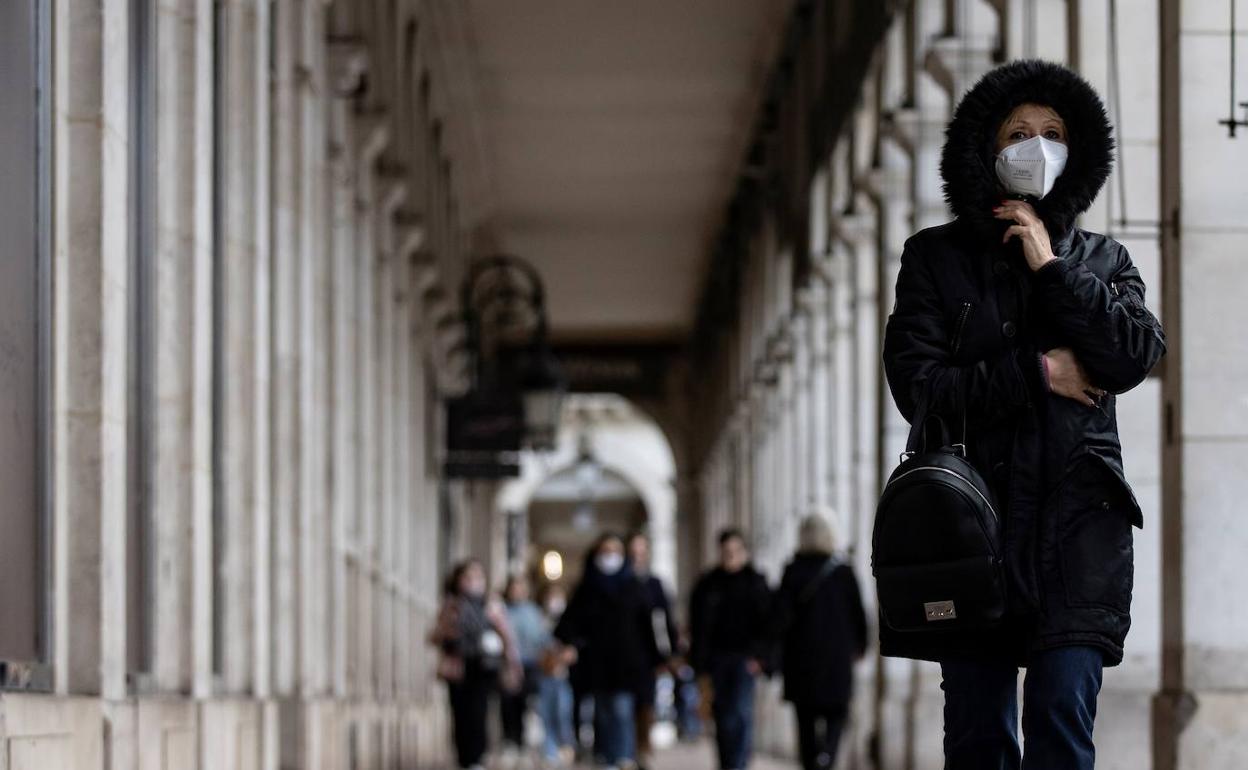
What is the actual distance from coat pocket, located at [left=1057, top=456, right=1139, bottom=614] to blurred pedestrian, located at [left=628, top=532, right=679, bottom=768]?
10538 millimetres

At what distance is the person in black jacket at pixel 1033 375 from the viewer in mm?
5402

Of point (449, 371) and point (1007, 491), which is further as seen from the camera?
point (449, 371)

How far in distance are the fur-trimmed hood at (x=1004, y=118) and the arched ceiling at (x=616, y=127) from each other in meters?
16.9

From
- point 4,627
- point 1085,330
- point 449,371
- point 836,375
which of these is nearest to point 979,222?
point 1085,330

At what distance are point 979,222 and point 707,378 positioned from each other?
Answer: 114ft

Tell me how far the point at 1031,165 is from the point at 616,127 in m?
21.9

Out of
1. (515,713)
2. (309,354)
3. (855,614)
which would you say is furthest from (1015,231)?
(515,713)

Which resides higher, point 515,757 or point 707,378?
point 707,378

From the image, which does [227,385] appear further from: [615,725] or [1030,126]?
[1030,126]

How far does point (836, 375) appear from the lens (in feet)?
75.8

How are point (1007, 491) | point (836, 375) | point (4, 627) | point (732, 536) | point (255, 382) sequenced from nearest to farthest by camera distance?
1. point (1007, 491)
2. point (4, 627)
3. point (255, 382)
4. point (732, 536)
5. point (836, 375)

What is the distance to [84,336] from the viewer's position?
26.0 ft

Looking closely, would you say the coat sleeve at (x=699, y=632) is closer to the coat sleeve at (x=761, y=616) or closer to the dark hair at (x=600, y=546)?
the coat sleeve at (x=761, y=616)

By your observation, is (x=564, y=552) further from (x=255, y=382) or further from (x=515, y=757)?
(x=255, y=382)
